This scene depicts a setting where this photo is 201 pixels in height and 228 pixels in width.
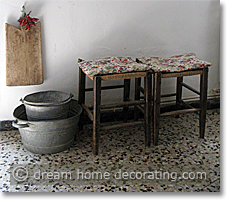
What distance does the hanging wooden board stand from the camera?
222 cm

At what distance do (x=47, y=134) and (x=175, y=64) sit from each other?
3.73 feet

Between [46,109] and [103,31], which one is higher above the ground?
[103,31]

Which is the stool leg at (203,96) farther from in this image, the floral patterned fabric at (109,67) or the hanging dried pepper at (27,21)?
the hanging dried pepper at (27,21)

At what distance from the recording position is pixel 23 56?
2.27 m

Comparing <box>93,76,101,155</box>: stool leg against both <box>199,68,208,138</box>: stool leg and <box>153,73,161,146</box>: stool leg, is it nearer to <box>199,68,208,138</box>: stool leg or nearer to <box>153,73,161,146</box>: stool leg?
<box>153,73,161,146</box>: stool leg

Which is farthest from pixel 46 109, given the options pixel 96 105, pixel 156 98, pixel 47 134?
pixel 156 98

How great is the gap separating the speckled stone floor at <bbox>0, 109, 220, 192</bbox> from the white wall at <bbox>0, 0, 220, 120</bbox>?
45 centimetres

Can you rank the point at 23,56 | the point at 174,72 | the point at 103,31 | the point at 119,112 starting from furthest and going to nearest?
the point at 119,112 → the point at 103,31 → the point at 23,56 → the point at 174,72

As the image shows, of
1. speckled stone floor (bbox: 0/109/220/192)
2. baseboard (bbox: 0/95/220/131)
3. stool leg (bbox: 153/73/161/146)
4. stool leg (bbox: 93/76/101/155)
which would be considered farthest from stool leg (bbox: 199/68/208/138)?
stool leg (bbox: 93/76/101/155)

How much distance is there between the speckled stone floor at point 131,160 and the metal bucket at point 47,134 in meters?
0.06

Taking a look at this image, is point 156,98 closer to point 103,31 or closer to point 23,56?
point 103,31

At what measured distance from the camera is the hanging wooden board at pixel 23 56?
2.22 m

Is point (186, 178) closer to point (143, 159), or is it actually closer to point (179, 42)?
point (143, 159)

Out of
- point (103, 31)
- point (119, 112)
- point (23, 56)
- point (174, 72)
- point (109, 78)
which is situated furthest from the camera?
point (119, 112)
